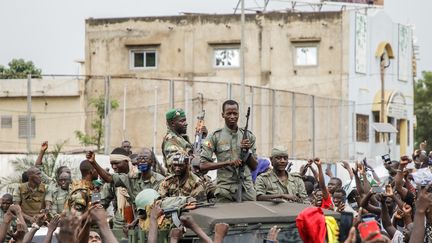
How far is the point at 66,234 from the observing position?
23.6ft

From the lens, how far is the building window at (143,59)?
48.6 meters

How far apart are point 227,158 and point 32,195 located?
5053mm

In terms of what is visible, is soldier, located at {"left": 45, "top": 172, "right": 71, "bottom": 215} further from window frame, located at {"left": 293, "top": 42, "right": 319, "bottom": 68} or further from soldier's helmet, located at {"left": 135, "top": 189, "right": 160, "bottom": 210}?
window frame, located at {"left": 293, "top": 42, "right": 319, "bottom": 68}

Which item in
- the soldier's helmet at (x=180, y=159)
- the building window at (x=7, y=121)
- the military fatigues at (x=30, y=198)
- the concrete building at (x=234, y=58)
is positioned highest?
the concrete building at (x=234, y=58)

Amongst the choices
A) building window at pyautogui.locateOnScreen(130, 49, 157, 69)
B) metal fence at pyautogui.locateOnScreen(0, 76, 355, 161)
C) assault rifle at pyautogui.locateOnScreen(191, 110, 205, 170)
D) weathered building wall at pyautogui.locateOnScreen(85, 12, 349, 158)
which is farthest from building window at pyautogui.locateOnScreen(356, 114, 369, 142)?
assault rifle at pyautogui.locateOnScreen(191, 110, 205, 170)

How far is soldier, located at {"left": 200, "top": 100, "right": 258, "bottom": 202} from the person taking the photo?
36.8ft

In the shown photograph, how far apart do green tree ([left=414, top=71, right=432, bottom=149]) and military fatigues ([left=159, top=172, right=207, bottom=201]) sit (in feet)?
170

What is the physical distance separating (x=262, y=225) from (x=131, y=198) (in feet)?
8.16

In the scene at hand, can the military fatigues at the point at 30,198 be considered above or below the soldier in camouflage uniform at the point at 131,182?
below

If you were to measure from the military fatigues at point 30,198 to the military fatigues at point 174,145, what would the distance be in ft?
12.7

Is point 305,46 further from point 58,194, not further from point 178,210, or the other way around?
point 178,210

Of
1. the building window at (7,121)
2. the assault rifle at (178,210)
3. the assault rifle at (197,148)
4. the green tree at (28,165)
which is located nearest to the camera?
the assault rifle at (178,210)

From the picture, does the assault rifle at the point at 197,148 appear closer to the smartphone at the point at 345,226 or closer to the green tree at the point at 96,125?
the smartphone at the point at 345,226

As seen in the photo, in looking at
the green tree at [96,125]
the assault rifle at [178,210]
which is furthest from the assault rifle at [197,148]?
the green tree at [96,125]
